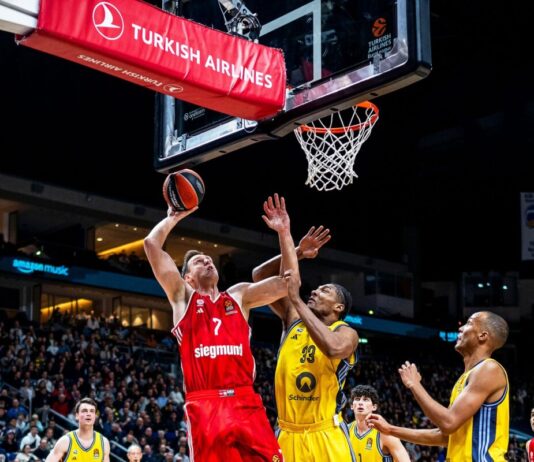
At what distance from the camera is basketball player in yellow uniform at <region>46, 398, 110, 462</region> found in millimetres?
9602

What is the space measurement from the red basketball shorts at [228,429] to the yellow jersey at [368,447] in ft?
9.27

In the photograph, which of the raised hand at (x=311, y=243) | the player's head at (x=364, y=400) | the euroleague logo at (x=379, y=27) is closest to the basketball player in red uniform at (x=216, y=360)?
the raised hand at (x=311, y=243)

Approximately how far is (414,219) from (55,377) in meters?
20.3

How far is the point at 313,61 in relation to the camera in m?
7.11

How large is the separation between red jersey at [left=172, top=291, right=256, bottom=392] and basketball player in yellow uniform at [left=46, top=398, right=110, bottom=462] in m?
4.67

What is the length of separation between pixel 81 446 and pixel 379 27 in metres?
5.93

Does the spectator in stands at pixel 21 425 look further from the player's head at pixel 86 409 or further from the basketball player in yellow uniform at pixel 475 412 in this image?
the basketball player in yellow uniform at pixel 475 412

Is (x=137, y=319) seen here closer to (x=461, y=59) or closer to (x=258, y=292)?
(x=461, y=59)

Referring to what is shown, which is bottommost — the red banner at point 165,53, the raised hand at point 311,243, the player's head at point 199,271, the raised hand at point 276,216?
the player's head at point 199,271

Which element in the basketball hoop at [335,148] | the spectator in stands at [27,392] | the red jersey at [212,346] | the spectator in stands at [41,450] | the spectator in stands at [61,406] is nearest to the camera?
the red jersey at [212,346]

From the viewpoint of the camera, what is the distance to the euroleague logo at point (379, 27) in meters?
6.55

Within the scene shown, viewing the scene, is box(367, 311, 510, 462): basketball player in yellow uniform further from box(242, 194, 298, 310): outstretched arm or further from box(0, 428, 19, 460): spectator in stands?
box(0, 428, 19, 460): spectator in stands

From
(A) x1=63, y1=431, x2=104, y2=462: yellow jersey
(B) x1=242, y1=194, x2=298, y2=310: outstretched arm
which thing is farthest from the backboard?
(A) x1=63, y1=431, x2=104, y2=462: yellow jersey

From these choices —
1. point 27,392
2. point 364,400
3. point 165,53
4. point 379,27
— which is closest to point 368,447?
point 364,400
